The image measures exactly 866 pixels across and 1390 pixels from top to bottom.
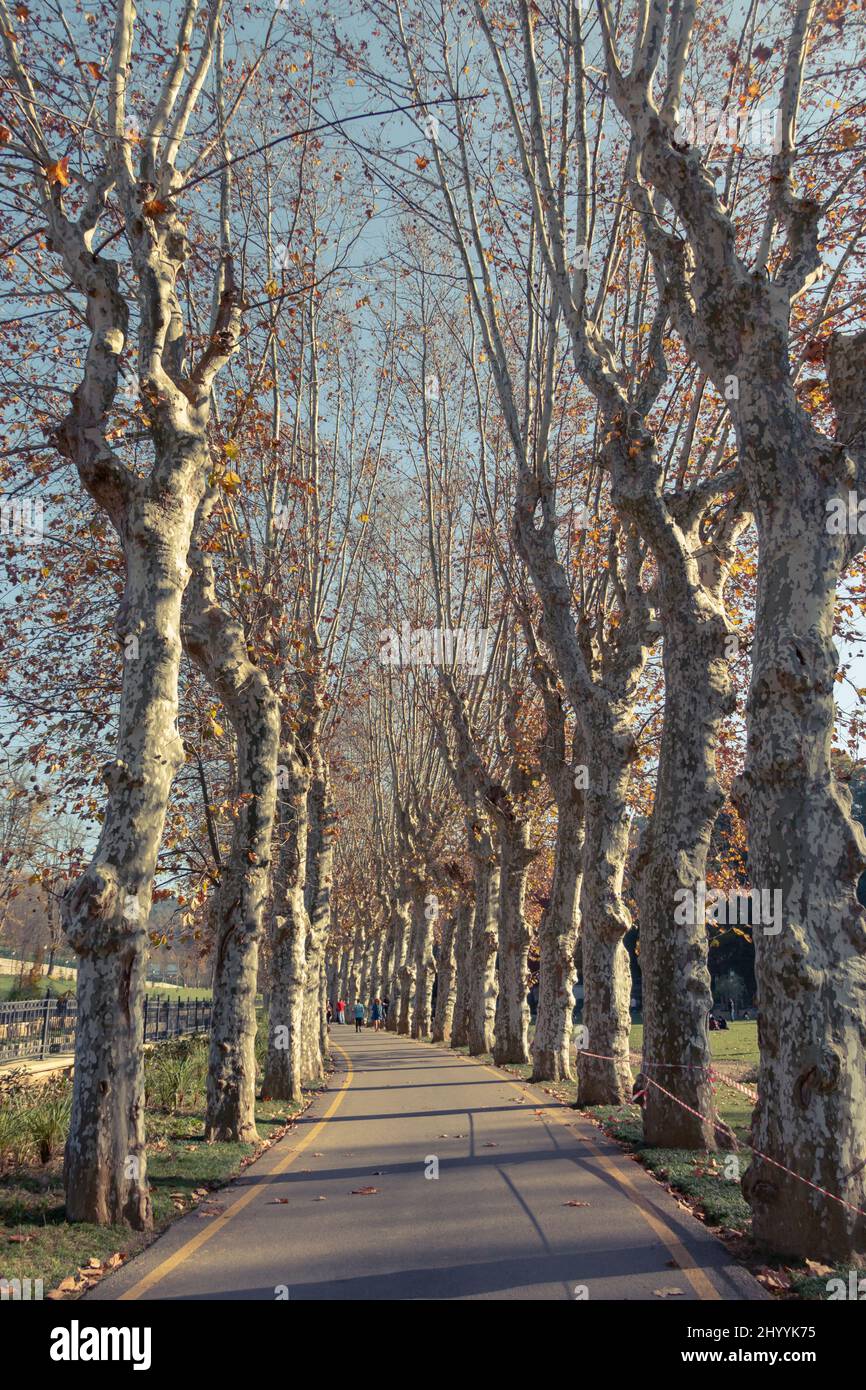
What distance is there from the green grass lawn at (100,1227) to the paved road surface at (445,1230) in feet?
0.67

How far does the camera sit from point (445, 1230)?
6.85 meters

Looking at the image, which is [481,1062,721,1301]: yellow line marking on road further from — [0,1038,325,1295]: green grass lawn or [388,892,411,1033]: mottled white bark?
[388,892,411,1033]: mottled white bark

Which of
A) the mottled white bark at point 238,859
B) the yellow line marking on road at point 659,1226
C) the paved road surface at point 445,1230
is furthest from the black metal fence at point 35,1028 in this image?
the yellow line marking on road at point 659,1226

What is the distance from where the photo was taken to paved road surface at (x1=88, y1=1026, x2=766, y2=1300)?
551 cm

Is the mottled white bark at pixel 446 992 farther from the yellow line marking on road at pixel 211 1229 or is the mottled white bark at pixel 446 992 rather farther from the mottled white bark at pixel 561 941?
the yellow line marking on road at pixel 211 1229

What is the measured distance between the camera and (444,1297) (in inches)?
209

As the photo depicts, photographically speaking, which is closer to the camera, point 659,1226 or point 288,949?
point 659,1226

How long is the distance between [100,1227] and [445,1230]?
7.30 feet

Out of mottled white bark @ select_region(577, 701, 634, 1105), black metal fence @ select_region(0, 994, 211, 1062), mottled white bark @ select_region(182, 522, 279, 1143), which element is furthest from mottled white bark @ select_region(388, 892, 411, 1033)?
mottled white bark @ select_region(182, 522, 279, 1143)

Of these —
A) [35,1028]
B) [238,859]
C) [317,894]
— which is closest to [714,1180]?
[238,859]

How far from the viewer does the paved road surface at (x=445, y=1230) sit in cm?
551

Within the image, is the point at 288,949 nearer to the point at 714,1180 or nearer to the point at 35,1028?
the point at 714,1180

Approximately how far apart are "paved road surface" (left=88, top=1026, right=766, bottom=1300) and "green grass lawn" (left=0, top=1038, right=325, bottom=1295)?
21cm
